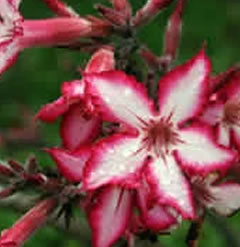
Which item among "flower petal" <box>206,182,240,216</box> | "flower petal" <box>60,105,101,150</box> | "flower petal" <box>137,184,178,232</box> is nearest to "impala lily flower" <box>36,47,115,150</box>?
"flower petal" <box>60,105,101,150</box>

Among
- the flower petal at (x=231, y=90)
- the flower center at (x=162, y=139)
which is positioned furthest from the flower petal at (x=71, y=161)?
the flower petal at (x=231, y=90)

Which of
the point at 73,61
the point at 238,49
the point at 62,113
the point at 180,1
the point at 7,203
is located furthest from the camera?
the point at 238,49

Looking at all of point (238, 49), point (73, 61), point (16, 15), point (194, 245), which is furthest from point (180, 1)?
point (238, 49)

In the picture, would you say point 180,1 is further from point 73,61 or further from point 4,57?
point 73,61

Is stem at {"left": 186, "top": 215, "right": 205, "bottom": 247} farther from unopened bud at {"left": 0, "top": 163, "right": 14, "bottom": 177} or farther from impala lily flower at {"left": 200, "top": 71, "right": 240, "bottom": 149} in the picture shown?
unopened bud at {"left": 0, "top": 163, "right": 14, "bottom": 177}

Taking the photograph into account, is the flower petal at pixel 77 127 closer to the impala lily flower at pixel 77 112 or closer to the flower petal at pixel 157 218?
the impala lily flower at pixel 77 112

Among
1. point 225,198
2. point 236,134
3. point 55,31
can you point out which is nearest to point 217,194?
point 225,198
